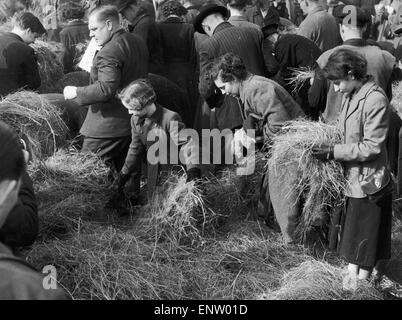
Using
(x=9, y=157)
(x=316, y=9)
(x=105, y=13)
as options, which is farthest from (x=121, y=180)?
(x=316, y=9)

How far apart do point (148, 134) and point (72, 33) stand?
110 inches

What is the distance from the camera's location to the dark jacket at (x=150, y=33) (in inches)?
276

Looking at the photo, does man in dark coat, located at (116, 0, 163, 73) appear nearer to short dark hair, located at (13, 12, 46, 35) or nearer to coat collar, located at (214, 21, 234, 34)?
coat collar, located at (214, 21, 234, 34)

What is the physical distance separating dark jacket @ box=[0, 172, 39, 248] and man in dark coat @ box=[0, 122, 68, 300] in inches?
41.9

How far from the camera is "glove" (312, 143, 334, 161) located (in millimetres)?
4723

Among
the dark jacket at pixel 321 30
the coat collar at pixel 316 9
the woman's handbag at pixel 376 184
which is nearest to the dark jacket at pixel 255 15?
the coat collar at pixel 316 9

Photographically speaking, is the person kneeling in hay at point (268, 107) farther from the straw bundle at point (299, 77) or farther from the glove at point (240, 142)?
the straw bundle at point (299, 77)

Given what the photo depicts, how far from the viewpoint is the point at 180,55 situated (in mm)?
7340

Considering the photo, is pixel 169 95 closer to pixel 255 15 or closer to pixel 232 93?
pixel 232 93

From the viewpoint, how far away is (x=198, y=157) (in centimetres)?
523

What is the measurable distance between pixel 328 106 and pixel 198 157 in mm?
1218

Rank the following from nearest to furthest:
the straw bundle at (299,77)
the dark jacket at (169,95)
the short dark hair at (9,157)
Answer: the short dark hair at (9,157)
the straw bundle at (299,77)
the dark jacket at (169,95)
